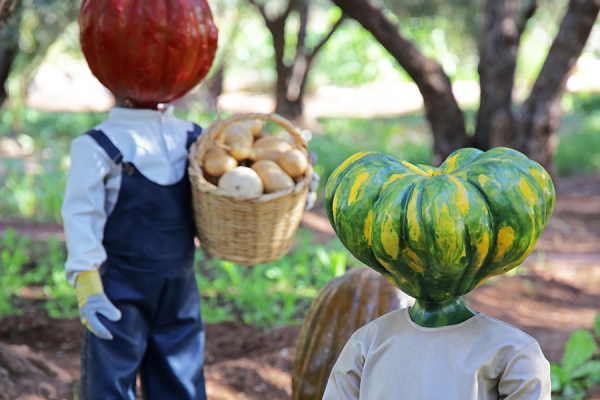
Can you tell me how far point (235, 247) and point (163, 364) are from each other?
489mm

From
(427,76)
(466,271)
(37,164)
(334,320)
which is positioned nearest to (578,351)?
(334,320)

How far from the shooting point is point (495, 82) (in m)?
5.40

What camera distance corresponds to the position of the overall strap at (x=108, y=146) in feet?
6.31

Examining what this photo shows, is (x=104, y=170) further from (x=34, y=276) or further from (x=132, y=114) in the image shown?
(x=34, y=276)

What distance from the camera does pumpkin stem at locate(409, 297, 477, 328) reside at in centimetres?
125

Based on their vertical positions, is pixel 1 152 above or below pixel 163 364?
below

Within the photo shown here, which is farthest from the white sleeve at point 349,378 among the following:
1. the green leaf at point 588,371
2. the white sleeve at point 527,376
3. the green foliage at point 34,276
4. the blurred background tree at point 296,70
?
the blurred background tree at point 296,70

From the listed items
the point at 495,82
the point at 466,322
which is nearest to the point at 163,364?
the point at 466,322

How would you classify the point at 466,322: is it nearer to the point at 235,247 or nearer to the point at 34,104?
the point at 235,247

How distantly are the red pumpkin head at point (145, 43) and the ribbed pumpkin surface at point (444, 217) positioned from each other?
0.96m

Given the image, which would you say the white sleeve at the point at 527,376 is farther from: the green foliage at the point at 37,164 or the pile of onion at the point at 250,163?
the green foliage at the point at 37,164

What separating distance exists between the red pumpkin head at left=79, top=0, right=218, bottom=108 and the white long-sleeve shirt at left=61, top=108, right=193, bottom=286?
10 cm

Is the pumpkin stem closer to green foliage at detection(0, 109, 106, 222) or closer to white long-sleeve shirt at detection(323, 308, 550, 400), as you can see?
white long-sleeve shirt at detection(323, 308, 550, 400)

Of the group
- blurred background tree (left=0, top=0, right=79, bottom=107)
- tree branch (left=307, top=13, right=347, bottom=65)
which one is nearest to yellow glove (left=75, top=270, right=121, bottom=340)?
blurred background tree (left=0, top=0, right=79, bottom=107)
